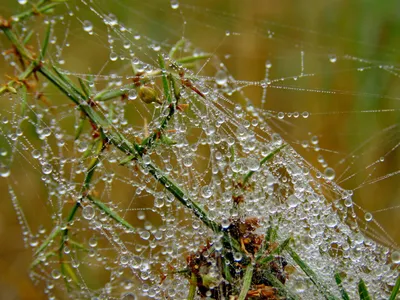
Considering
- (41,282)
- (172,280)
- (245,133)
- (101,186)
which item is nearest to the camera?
(172,280)

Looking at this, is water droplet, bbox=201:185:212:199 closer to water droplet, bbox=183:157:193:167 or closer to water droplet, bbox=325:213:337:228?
water droplet, bbox=183:157:193:167

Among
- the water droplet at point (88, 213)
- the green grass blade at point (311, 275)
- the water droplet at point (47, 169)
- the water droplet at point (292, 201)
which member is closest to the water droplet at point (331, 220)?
the water droplet at point (292, 201)

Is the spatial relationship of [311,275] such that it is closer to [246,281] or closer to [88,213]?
[246,281]

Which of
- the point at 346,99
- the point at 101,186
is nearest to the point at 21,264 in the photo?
the point at 101,186

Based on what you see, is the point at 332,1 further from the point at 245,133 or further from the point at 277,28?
the point at 245,133

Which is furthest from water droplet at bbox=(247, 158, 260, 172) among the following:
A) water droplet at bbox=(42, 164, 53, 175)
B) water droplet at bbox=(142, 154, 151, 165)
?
water droplet at bbox=(42, 164, 53, 175)

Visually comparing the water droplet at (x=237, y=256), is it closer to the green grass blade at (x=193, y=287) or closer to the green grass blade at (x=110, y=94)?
the green grass blade at (x=193, y=287)

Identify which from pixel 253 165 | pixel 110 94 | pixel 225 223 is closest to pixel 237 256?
pixel 225 223
